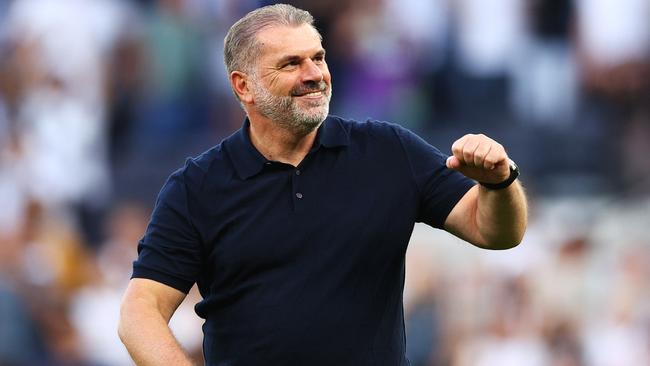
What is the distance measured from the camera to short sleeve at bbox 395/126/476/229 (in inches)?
196

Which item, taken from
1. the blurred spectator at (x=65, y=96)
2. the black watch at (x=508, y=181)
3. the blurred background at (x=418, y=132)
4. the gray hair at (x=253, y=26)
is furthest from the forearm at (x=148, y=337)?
the blurred spectator at (x=65, y=96)

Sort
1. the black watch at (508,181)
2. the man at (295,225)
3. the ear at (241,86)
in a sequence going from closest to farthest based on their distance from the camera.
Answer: the black watch at (508,181), the man at (295,225), the ear at (241,86)

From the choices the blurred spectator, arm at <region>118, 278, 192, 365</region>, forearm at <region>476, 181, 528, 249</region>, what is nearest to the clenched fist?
forearm at <region>476, 181, 528, 249</region>

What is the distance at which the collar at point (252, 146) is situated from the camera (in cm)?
500

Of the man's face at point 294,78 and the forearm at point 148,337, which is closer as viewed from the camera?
the forearm at point 148,337

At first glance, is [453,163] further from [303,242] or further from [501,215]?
[303,242]

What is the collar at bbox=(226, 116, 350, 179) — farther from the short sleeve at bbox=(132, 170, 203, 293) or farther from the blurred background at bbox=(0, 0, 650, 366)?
the blurred background at bbox=(0, 0, 650, 366)

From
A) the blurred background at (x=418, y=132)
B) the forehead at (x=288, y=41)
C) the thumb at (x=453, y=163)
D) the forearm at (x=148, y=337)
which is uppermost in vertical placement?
the forehead at (x=288, y=41)

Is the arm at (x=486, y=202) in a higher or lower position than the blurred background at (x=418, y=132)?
higher

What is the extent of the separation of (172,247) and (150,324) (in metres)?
0.27

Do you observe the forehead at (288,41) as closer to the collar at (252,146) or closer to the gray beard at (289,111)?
the gray beard at (289,111)

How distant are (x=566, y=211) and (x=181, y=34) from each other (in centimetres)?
359

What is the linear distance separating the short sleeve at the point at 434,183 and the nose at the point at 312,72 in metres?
0.38

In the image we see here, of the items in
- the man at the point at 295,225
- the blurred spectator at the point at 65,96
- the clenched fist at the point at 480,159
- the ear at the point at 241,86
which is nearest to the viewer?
the clenched fist at the point at 480,159
